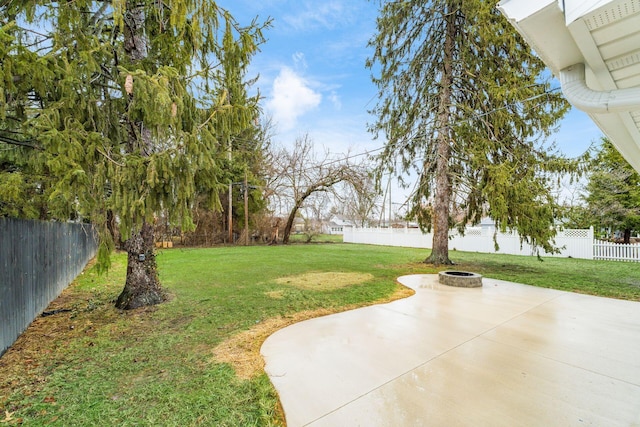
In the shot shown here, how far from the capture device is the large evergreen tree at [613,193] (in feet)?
41.2

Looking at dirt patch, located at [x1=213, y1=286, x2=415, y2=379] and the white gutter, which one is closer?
the white gutter

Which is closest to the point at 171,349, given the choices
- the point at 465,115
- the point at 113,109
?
the point at 113,109

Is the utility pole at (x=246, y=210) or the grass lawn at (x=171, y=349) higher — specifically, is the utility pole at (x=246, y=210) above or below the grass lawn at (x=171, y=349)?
above

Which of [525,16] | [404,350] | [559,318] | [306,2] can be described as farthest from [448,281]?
[306,2]

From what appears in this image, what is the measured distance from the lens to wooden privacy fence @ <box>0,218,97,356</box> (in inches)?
127

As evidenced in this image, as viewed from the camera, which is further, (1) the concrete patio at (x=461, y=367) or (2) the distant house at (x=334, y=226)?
(2) the distant house at (x=334, y=226)

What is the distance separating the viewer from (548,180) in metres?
7.93

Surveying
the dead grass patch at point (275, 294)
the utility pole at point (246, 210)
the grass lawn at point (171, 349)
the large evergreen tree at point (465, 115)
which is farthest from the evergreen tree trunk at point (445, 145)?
the utility pole at point (246, 210)

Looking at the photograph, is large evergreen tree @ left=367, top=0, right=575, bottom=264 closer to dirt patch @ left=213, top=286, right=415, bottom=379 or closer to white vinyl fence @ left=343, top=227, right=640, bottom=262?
white vinyl fence @ left=343, top=227, right=640, bottom=262

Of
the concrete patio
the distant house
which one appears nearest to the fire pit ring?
the concrete patio

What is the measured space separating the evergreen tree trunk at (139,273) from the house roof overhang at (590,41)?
520cm

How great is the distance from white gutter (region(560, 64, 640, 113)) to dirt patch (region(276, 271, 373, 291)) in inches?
196

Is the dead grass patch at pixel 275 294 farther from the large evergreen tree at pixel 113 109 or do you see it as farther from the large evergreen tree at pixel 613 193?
the large evergreen tree at pixel 613 193

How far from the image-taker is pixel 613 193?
42.8ft
